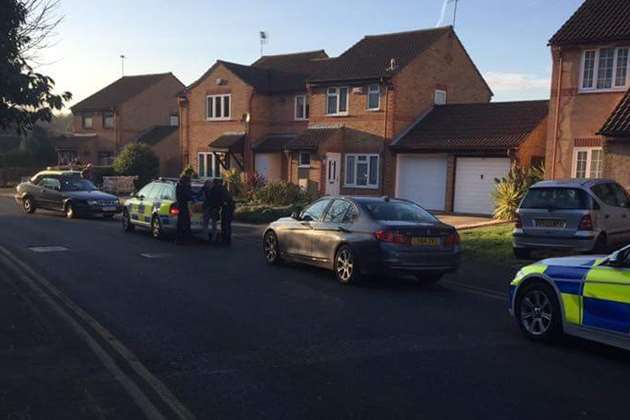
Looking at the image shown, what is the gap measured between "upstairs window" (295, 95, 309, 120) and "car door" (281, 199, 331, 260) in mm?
24610

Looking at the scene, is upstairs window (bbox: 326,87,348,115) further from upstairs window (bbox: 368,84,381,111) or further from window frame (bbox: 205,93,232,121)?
window frame (bbox: 205,93,232,121)

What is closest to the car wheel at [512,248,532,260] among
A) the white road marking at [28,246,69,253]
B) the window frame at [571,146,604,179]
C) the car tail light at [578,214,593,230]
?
the car tail light at [578,214,593,230]

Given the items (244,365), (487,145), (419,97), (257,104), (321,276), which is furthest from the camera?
(257,104)

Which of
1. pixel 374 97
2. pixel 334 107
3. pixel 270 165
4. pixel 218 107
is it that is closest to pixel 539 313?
pixel 374 97

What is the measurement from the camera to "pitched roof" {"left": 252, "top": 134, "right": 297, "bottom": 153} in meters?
35.1

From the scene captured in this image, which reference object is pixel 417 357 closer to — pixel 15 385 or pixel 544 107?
pixel 15 385

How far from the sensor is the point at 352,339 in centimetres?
693

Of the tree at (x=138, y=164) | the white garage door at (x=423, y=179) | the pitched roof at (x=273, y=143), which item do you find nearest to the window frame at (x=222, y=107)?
the pitched roof at (x=273, y=143)

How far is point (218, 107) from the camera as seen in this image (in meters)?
38.1

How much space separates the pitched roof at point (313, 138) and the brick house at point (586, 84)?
11482mm

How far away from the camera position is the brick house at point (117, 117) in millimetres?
50719

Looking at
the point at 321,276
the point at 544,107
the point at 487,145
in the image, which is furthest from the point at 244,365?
the point at 544,107

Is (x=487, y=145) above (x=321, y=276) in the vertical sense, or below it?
above

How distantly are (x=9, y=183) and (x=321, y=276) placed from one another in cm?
4274
